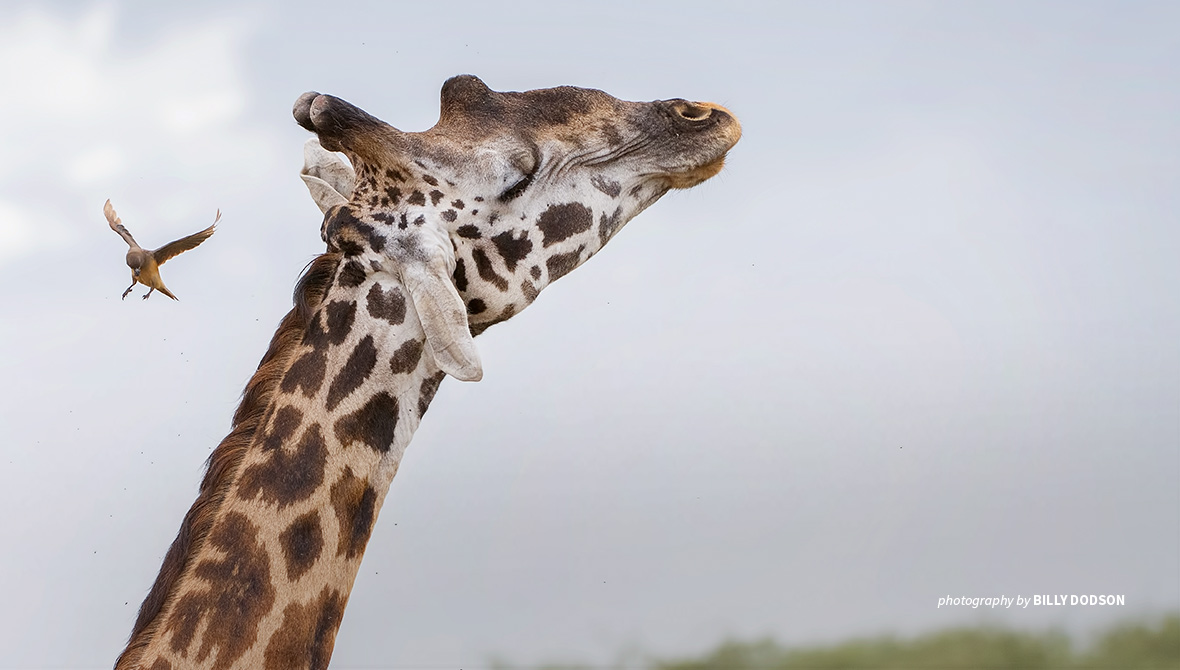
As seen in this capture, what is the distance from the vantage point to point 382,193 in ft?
13.0

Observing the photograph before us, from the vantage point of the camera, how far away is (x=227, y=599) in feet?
10.9

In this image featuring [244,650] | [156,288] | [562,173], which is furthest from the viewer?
[156,288]


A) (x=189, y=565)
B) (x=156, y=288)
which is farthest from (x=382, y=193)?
(x=156, y=288)

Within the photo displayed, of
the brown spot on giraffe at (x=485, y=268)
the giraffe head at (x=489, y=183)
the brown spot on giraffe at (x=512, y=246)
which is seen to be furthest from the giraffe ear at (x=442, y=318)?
the brown spot on giraffe at (x=512, y=246)

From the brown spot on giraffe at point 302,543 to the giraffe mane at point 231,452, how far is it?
0.95ft

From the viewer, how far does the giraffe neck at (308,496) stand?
3320 millimetres

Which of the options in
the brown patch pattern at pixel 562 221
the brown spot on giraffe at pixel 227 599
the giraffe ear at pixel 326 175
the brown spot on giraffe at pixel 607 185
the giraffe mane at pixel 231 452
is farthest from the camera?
the giraffe ear at pixel 326 175

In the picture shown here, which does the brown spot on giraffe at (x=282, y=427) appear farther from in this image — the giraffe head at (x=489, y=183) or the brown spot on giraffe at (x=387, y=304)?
the giraffe head at (x=489, y=183)

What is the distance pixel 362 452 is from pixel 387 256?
747mm

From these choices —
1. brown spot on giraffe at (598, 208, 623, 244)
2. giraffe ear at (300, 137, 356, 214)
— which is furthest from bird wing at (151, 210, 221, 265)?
brown spot on giraffe at (598, 208, 623, 244)

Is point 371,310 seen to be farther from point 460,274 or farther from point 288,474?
point 288,474

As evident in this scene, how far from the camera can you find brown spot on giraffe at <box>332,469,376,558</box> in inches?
140

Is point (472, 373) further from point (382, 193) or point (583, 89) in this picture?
point (583, 89)

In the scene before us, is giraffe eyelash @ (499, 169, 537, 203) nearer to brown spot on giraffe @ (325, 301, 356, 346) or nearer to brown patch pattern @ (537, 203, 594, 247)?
brown patch pattern @ (537, 203, 594, 247)
